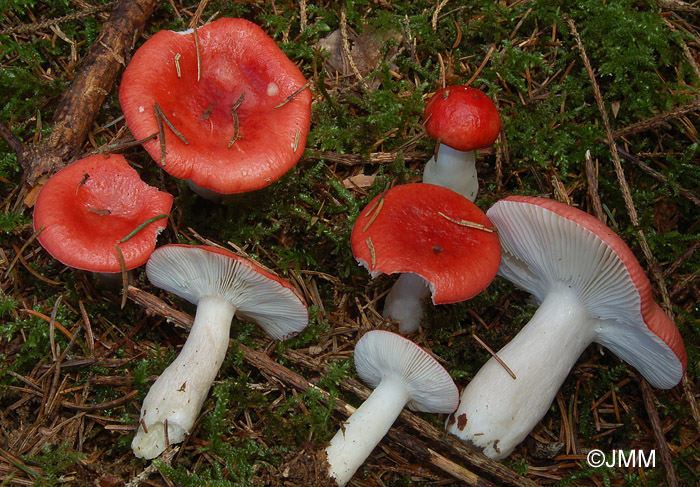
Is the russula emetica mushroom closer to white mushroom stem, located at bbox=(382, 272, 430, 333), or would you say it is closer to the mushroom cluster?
the mushroom cluster

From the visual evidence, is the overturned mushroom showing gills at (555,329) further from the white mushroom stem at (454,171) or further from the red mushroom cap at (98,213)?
the red mushroom cap at (98,213)

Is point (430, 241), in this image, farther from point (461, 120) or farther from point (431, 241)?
point (461, 120)

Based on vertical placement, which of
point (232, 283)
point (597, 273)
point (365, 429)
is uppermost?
point (597, 273)

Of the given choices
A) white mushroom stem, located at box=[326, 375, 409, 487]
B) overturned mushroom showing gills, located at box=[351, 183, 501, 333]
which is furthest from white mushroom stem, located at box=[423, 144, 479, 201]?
white mushroom stem, located at box=[326, 375, 409, 487]

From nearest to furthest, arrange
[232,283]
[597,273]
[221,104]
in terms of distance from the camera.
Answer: [597,273], [232,283], [221,104]

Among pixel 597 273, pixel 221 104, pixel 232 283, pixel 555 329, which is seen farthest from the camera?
pixel 221 104

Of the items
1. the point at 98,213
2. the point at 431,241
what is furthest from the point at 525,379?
the point at 98,213

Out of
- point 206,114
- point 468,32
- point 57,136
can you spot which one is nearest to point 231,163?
point 206,114
